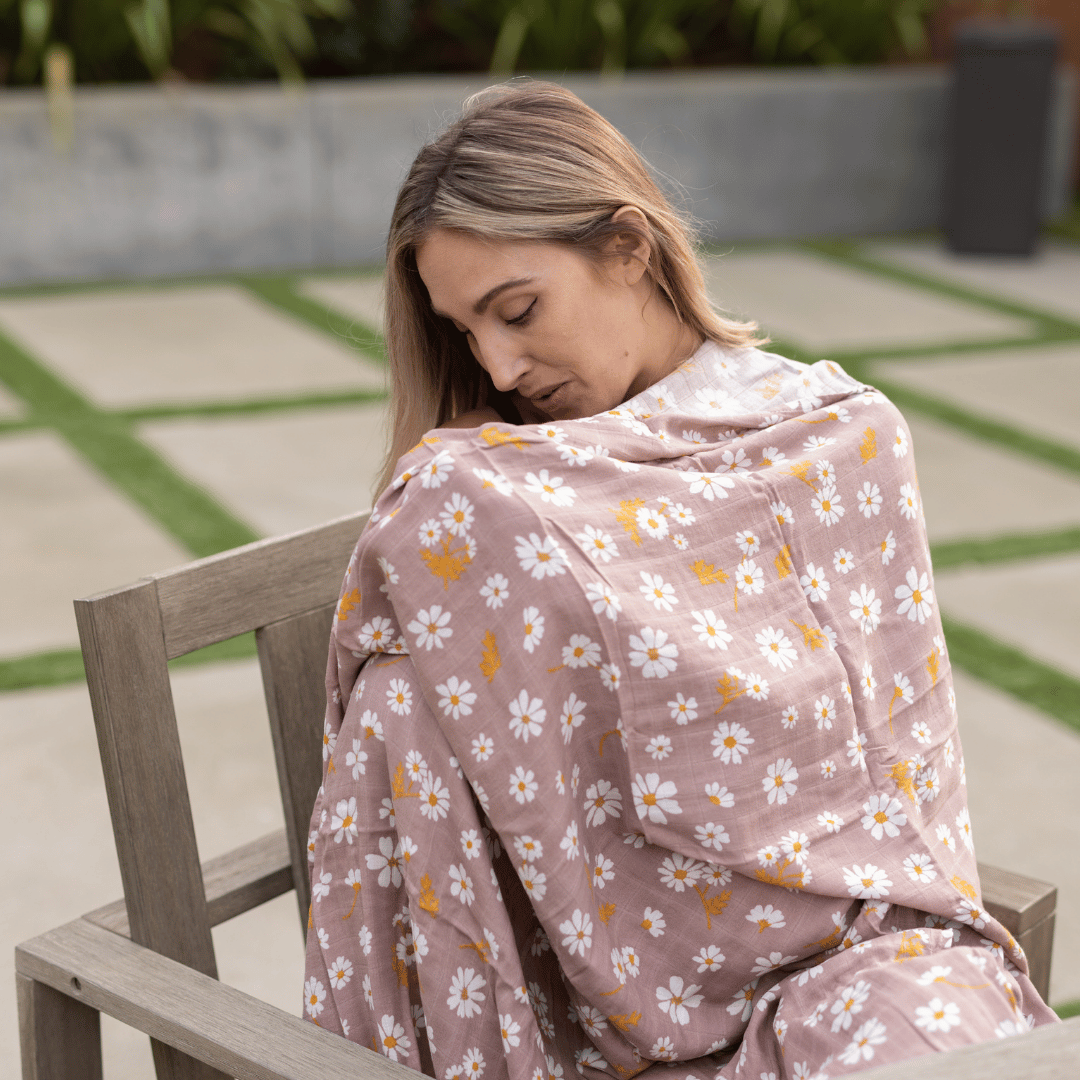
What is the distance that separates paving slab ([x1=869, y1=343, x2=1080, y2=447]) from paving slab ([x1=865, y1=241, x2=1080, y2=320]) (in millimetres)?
807

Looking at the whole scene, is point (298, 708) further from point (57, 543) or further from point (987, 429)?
point (987, 429)

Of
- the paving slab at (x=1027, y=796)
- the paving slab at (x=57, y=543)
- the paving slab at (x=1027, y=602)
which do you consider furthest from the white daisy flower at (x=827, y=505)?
the paving slab at (x=57, y=543)

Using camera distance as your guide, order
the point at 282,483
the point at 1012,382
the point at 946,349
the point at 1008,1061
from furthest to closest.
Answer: the point at 946,349 → the point at 1012,382 → the point at 282,483 → the point at 1008,1061

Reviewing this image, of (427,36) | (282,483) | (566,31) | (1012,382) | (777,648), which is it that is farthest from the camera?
(427,36)

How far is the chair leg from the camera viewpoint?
4.61ft

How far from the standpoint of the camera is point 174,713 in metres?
1.43

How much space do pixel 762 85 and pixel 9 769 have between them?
5660mm

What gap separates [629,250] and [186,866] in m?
0.75

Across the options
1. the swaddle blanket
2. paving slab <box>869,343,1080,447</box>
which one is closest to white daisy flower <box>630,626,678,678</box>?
the swaddle blanket

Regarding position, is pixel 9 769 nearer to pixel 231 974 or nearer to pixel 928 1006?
pixel 231 974

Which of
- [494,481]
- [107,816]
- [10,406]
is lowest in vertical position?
[107,816]

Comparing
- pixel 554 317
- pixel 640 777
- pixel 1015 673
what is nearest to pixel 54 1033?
pixel 640 777

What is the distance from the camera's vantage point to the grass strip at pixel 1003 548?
382cm

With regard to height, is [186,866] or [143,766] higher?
[143,766]
